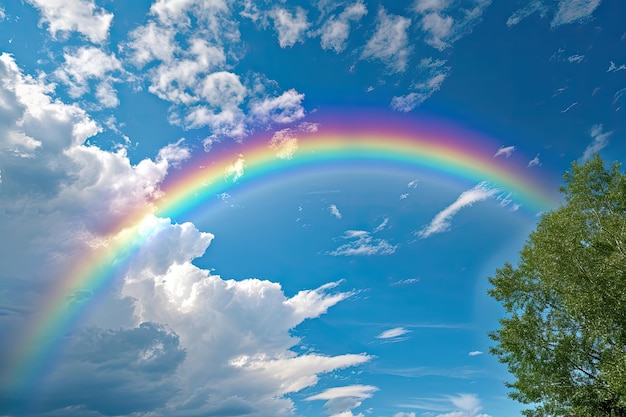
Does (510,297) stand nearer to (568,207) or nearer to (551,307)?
(551,307)

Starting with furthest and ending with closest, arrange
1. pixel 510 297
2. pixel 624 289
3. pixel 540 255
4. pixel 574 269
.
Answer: pixel 510 297 → pixel 540 255 → pixel 574 269 → pixel 624 289

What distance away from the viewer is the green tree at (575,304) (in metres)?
26.4

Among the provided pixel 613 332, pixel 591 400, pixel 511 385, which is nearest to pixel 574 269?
pixel 613 332

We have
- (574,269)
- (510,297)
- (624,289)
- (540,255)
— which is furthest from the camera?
(510,297)

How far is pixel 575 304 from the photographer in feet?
87.8

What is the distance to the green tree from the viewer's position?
2636 centimetres

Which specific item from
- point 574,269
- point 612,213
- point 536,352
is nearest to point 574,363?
point 536,352

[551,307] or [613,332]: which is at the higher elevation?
[551,307]

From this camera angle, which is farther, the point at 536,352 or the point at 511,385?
the point at 511,385

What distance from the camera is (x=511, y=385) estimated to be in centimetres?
3142

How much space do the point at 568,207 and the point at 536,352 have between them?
12783 millimetres

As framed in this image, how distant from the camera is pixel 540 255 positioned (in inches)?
1191

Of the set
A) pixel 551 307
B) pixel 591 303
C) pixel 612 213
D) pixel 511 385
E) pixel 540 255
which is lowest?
pixel 511 385

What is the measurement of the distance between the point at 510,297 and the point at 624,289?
8788 mm
